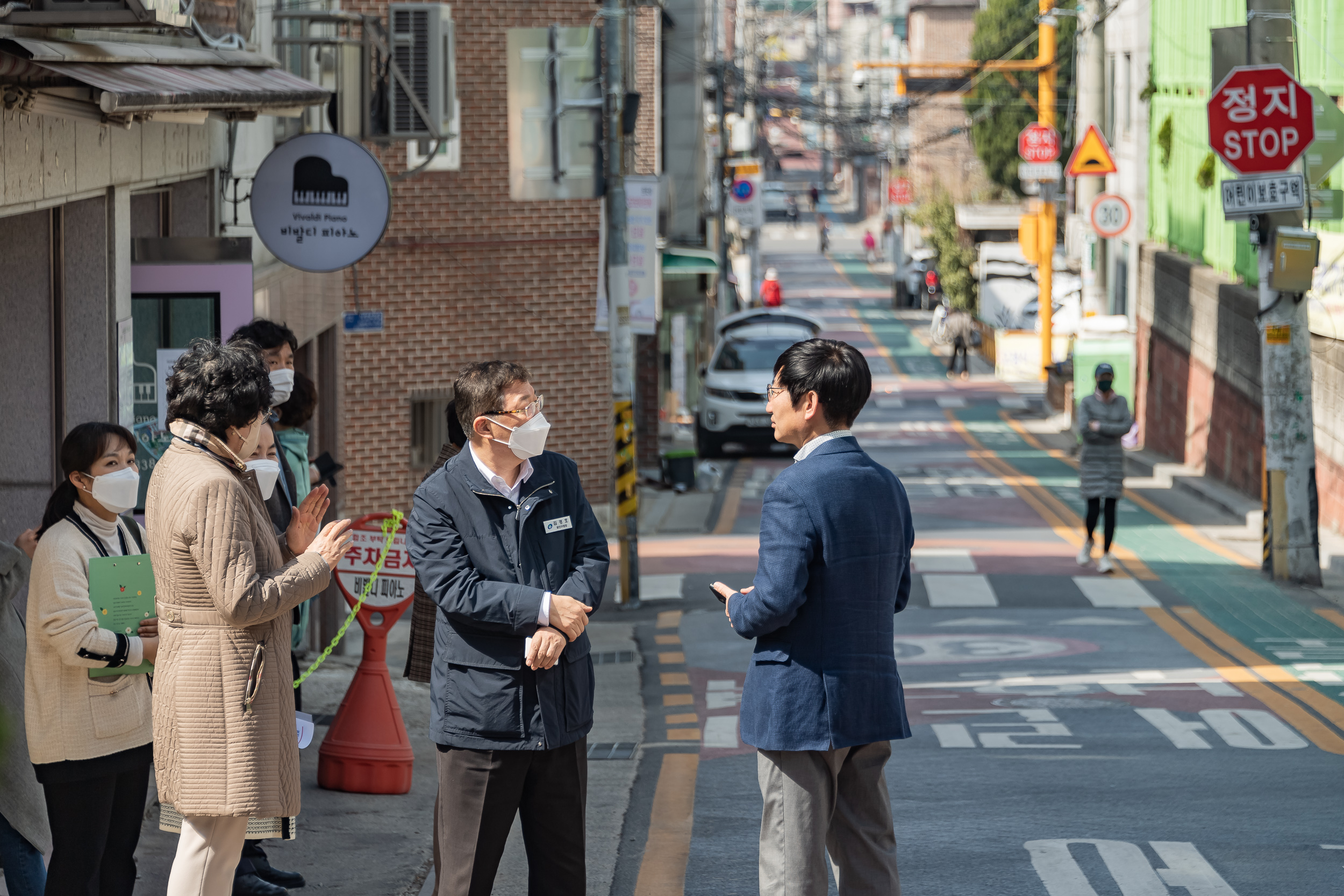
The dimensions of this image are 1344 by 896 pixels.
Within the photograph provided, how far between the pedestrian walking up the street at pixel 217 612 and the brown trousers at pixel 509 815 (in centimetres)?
49

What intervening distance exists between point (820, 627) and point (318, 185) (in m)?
6.47

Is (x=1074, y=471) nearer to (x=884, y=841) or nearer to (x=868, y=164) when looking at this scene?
(x=884, y=841)

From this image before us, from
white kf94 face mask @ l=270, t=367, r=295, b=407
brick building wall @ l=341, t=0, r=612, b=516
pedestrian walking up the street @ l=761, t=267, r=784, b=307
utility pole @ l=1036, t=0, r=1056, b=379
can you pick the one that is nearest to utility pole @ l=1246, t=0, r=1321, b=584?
brick building wall @ l=341, t=0, r=612, b=516

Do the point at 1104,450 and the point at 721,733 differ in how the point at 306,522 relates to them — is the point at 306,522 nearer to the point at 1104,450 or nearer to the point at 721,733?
the point at 721,733

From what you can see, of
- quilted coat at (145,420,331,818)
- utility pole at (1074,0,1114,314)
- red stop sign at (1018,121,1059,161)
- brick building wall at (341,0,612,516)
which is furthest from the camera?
red stop sign at (1018,121,1059,161)

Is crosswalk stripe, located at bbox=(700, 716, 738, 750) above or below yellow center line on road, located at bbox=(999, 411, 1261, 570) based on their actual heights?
below

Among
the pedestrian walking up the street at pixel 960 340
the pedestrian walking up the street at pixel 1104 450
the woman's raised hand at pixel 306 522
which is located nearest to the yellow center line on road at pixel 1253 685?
the pedestrian walking up the street at pixel 1104 450

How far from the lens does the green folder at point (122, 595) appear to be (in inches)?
213

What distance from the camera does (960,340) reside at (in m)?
46.2

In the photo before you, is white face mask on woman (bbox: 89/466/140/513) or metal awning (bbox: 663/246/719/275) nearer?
white face mask on woman (bbox: 89/466/140/513)

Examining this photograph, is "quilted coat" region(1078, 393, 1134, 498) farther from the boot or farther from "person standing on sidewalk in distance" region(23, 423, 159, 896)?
"person standing on sidewalk in distance" region(23, 423, 159, 896)

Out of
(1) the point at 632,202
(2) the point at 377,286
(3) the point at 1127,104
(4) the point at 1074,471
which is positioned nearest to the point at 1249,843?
(1) the point at 632,202

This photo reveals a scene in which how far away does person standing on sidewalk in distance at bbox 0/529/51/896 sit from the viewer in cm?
555

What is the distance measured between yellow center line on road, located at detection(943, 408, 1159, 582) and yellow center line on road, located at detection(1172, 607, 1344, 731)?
2155mm
